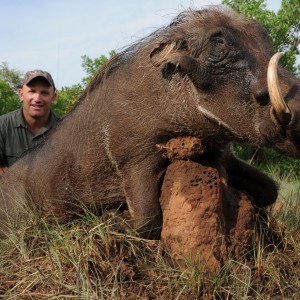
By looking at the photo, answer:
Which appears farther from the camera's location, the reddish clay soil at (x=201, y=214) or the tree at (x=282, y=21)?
the tree at (x=282, y=21)

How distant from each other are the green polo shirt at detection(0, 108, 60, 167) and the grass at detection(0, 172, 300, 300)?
2.14 metres

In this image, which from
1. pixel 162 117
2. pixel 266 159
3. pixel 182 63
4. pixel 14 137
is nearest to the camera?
pixel 182 63

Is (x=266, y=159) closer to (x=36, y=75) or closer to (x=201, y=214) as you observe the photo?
(x=36, y=75)

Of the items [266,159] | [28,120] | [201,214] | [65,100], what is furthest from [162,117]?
[65,100]

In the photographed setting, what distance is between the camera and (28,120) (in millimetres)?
6484

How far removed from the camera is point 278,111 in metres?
3.36

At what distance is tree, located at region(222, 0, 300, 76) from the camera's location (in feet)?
33.7

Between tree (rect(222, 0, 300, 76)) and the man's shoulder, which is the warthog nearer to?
the man's shoulder

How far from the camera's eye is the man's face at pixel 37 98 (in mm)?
6379

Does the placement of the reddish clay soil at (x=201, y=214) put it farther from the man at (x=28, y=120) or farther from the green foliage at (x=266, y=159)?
the green foliage at (x=266, y=159)

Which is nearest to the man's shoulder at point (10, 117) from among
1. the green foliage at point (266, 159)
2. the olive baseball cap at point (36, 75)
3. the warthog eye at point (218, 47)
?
the olive baseball cap at point (36, 75)

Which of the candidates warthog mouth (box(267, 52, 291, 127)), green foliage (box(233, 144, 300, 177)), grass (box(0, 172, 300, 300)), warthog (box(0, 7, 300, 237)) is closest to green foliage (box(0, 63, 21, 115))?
green foliage (box(233, 144, 300, 177))

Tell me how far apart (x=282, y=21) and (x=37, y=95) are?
598 cm

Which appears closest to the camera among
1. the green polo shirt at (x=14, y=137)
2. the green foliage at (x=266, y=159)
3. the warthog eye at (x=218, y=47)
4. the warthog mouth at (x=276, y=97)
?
the warthog mouth at (x=276, y=97)
